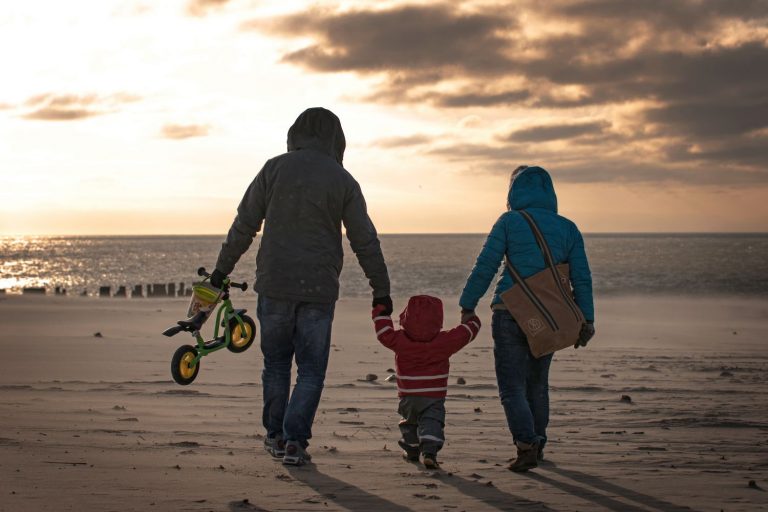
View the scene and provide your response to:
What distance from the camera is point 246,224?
20.1 feet

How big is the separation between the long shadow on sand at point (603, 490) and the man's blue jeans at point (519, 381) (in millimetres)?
292

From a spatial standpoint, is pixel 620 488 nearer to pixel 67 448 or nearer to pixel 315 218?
pixel 315 218

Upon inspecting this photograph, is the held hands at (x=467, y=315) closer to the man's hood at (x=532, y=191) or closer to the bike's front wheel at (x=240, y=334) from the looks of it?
the man's hood at (x=532, y=191)

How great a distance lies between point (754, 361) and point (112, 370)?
9155mm

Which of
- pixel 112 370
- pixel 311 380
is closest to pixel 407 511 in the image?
pixel 311 380

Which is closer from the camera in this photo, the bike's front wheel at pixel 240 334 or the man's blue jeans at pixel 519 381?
the man's blue jeans at pixel 519 381

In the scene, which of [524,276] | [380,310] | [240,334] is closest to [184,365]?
[240,334]

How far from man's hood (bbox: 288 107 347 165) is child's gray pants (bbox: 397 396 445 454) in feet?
6.05

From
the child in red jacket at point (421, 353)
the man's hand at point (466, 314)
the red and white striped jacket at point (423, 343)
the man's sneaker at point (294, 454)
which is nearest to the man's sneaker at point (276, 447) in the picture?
the man's sneaker at point (294, 454)

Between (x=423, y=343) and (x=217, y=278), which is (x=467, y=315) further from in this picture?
(x=217, y=278)

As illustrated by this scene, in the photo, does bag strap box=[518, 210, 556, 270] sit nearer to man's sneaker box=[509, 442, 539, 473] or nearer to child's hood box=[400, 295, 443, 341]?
child's hood box=[400, 295, 443, 341]

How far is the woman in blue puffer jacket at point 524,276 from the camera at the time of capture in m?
5.80

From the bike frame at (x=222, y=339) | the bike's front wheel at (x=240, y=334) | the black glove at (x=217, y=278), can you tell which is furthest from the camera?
the bike's front wheel at (x=240, y=334)

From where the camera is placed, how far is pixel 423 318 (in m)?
5.86
